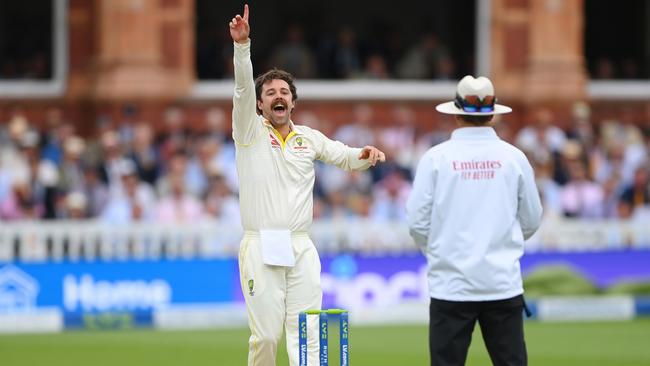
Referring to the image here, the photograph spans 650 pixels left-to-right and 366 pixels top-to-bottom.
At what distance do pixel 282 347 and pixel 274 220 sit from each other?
4487 mm

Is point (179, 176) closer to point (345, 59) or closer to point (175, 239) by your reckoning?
point (175, 239)

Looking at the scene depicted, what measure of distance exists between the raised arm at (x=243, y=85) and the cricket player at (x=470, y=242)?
99cm

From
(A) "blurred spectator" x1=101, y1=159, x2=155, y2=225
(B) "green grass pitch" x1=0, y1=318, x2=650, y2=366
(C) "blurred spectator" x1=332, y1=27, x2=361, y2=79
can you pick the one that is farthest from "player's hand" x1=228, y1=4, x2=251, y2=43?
(C) "blurred spectator" x1=332, y1=27, x2=361, y2=79

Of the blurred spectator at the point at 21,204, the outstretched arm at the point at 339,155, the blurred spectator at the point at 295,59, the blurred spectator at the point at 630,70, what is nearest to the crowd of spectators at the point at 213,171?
the blurred spectator at the point at 21,204

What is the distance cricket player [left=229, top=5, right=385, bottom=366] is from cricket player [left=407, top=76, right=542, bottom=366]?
800 millimetres

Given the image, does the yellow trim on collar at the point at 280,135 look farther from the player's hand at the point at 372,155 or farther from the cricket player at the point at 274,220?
the player's hand at the point at 372,155

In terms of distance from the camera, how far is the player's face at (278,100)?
7246 mm

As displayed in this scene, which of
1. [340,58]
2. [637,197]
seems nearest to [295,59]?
[340,58]

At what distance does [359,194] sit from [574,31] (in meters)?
4.48

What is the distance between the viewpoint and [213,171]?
47.6ft

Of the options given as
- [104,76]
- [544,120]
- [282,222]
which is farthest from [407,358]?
[104,76]

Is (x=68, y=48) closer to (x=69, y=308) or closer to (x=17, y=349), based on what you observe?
(x=69, y=308)

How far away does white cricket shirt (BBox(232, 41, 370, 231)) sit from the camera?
7.16 meters

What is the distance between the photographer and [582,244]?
14.9 meters
